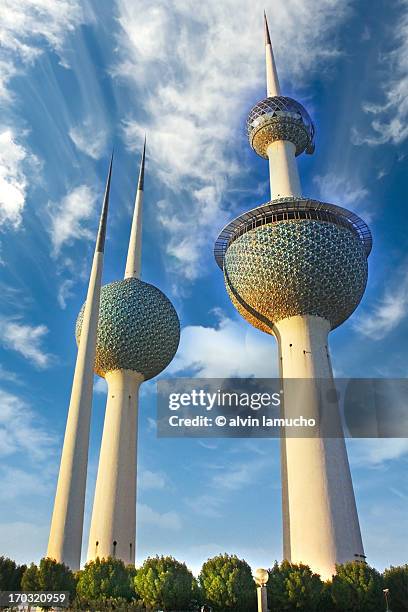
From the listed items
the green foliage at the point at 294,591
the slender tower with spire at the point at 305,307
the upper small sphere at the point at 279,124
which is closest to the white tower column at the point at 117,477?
the slender tower with spire at the point at 305,307

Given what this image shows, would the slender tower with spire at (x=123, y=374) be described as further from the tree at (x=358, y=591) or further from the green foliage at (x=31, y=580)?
the tree at (x=358, y=591)

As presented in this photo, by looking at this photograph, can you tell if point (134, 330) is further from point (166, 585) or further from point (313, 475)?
point (166, 585)

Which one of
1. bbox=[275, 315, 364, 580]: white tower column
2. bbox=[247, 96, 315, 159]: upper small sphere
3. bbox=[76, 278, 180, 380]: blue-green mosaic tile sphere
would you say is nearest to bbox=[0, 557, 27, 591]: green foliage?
bbox=[275, 315, 364, 580]: white tower column

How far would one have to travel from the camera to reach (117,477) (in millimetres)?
49531

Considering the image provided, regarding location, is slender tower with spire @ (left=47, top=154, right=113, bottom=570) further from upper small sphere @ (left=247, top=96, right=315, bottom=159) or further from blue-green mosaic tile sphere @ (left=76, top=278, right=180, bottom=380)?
upper small sphere @ (left=247, top=96, right=315, bottom=159)

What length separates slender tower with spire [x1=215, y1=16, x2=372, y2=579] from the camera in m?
39.5

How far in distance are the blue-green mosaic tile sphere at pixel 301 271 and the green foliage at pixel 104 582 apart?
931 inches

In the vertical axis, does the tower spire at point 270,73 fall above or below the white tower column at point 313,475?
above

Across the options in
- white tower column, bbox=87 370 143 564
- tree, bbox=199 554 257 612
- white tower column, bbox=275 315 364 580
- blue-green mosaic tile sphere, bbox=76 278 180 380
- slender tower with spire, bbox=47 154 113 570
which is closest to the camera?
tree, bbox=199 554 257 612

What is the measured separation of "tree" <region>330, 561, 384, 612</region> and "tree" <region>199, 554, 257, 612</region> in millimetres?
5084

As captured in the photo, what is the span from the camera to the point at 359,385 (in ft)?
155

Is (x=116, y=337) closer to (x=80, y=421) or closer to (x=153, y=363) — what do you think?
(x=153, y=363)

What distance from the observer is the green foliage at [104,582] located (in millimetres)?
32500

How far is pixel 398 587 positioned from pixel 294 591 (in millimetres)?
6838
